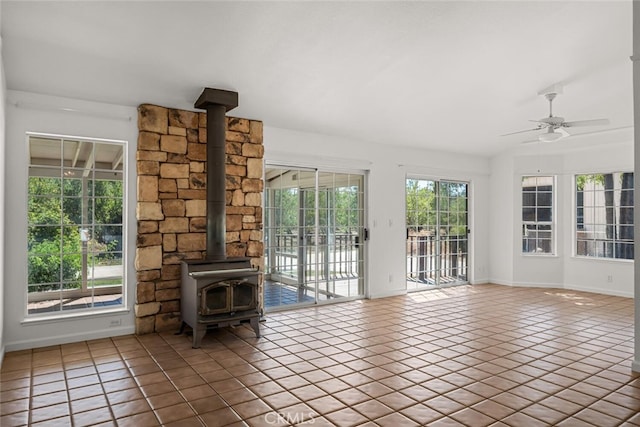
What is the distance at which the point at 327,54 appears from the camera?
4.08 m

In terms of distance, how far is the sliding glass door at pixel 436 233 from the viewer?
7.37m

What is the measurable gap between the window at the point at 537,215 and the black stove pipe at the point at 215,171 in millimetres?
6039

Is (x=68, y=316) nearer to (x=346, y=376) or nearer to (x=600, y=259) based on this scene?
(x=346, y=376)

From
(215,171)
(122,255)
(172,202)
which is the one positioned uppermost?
(215,171)

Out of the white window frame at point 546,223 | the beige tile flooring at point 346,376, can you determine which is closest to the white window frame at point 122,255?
the beige tile flooring at point 346,376

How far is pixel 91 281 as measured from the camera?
4574 mm

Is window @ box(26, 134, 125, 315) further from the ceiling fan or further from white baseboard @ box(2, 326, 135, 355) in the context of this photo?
the ceiling fan

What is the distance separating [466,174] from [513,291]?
233cm

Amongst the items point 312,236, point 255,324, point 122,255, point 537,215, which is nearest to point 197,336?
point 255,324

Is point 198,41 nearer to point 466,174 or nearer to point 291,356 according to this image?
point 291,356

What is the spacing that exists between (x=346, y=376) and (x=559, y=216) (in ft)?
20.5

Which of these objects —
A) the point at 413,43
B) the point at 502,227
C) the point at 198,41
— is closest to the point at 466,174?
the point at 502,227

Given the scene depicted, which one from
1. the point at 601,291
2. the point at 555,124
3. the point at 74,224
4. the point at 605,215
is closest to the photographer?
the point at 74,224

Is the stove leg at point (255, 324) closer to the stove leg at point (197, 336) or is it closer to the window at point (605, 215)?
the stove leg at point (197, 336)
